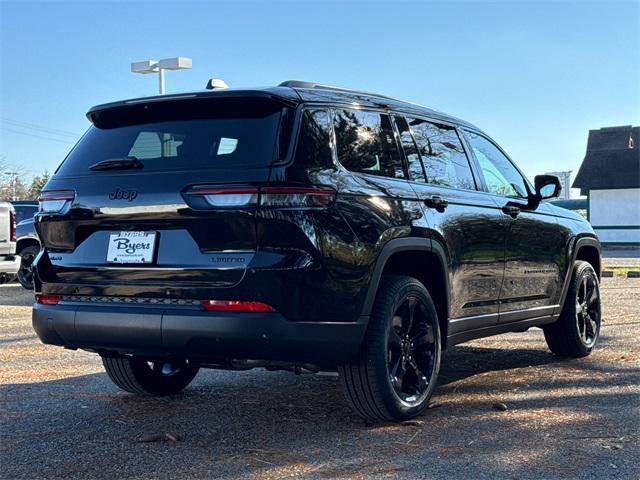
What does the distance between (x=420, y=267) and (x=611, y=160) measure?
4053cm

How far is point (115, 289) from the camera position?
13.7ft

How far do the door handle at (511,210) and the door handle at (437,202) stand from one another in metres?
0.95

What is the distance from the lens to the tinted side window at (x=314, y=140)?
4121 millimetres

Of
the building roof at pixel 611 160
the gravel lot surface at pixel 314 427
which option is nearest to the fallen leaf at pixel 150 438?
the gravel lot surface at pixel 314 427

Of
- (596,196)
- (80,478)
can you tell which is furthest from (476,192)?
(596,196)

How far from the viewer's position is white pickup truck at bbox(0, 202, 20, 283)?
49.2ft

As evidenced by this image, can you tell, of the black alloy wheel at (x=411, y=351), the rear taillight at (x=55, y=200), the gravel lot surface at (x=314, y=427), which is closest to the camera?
the gravel lot surface at (x=314, y=427)

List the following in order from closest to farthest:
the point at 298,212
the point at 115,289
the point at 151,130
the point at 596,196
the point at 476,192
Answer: the point at 298,212
the point at 115,289
the point at 151,130
the point at 476,192
the point at 596,196

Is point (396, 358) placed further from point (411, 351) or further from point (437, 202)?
point (437, 202)

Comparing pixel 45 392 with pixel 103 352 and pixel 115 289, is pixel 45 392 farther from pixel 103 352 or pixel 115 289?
pixel 115 289

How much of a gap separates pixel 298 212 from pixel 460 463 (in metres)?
1.43

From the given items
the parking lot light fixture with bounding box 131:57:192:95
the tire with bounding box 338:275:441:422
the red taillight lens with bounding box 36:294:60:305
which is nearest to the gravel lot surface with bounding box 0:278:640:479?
the tire with bounding box 338:275:441:422

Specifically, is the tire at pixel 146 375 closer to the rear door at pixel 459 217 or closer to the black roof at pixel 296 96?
the black roof at pixel 296 96

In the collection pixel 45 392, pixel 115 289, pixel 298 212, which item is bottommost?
pixel 45 392
